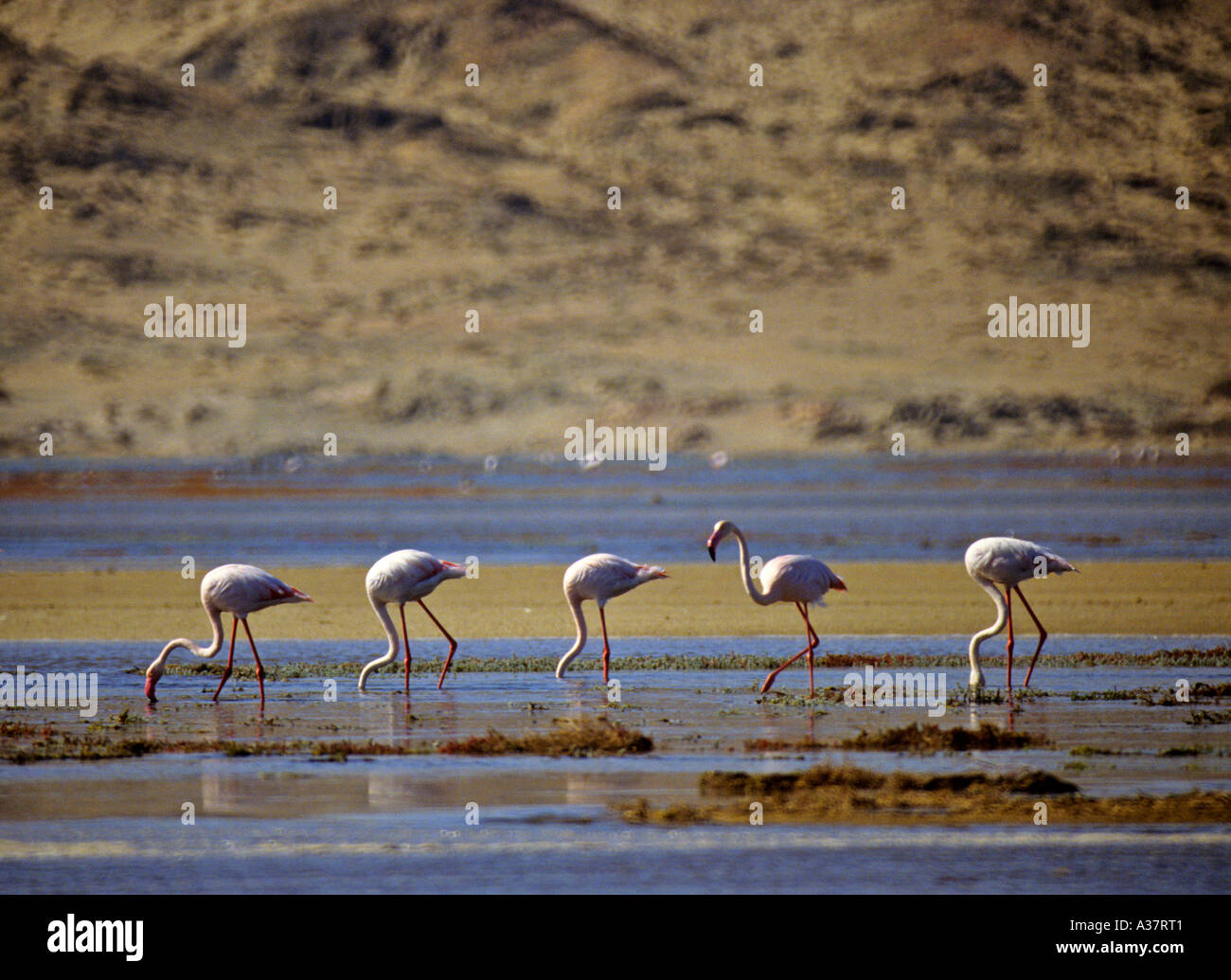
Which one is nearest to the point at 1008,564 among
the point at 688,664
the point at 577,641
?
the point at 688,664

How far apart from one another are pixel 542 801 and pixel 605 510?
3420cm

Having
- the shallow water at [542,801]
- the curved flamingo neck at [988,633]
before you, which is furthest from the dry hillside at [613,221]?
the shallow water at [542,801]

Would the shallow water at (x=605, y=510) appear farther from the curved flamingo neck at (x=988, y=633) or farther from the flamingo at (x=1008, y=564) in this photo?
the curved flamingo neck at (x=988, y=633)

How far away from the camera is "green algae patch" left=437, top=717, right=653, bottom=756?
44.0 ft

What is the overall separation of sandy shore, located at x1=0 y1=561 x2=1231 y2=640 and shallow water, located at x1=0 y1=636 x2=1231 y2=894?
454 cm

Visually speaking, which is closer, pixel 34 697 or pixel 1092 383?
pixel 34 697

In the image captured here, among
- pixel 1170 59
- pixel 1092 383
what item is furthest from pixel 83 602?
pixel 1170 59

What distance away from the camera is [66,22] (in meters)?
143

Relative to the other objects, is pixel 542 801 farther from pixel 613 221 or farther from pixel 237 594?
pixel 613 221

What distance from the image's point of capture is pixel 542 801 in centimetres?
1174

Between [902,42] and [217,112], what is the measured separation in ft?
190

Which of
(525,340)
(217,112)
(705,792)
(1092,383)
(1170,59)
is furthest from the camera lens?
(1170,59)

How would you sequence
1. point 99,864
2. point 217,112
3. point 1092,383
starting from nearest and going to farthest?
point 99,864
point 1092,383
point 217,112
